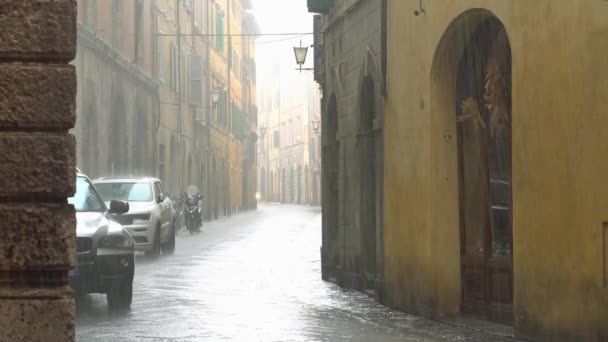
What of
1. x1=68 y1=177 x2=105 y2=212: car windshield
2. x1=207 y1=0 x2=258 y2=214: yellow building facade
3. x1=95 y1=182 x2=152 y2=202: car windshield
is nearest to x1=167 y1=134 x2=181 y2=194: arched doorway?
x1=207 y1=0 x2=258 y2=214: yellow building facade

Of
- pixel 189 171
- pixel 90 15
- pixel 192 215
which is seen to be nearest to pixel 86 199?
pixel 90 15

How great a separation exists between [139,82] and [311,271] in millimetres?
16766

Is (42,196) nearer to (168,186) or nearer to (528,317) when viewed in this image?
(528,317)

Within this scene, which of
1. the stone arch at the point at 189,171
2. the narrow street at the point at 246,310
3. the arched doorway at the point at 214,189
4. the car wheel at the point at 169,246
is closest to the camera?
the narrow street at the point at 246,310

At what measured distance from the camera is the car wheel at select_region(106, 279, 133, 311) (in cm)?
1299

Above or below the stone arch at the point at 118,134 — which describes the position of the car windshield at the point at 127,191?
below

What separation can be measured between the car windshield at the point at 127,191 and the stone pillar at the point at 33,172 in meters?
16.8

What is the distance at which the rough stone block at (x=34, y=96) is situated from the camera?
597cm

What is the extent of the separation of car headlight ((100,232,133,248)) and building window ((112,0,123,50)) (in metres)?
19.4

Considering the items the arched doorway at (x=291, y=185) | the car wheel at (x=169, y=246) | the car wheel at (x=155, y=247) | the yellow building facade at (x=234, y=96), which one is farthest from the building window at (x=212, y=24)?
the arched doorway at (x=291, y=185)

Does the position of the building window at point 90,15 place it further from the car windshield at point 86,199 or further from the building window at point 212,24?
the building window at point 212,24

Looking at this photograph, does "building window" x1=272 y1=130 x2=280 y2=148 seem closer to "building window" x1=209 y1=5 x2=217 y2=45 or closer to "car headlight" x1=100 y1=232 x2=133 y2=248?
"building window" x1=209 y1=5 x2=217 y2=45

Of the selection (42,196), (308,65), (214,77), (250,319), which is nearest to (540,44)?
(250,319)

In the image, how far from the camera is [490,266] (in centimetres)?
1180
